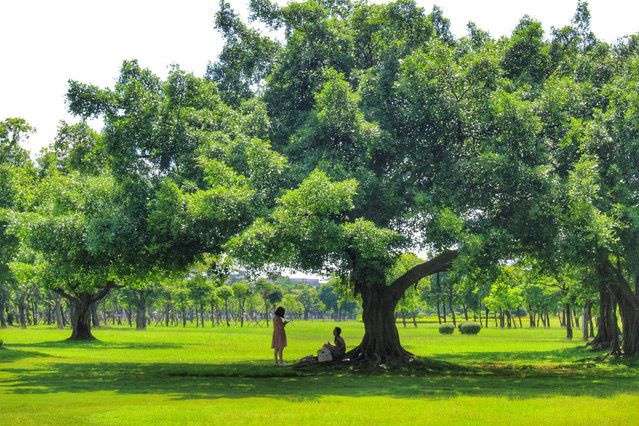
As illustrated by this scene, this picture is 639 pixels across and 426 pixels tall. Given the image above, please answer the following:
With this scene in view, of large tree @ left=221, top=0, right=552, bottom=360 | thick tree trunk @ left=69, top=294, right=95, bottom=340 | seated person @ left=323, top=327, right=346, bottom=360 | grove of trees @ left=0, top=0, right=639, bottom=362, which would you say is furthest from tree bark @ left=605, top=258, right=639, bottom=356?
thick tree trunk @ left=69, top=294, right=95, bottom=340

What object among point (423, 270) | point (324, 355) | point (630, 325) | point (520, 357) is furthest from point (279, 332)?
point (630, 325)

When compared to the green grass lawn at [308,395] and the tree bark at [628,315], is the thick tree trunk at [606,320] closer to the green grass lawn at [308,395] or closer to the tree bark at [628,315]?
the tree bark at [628,315]

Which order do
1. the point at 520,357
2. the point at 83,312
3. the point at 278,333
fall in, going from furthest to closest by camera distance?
the point at 83,312 < the point at 520,357 < the point at 278,333

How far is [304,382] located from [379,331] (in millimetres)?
7857

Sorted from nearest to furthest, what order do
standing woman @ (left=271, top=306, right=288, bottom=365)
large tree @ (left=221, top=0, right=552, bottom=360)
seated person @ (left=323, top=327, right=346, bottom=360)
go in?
large tree @ (left=221, top=0, right=552, bottom=360) → standing woman @ (left=271, top=306, right=288, bottom=365) → seated person @ (left=323, top=327, right=346, bottom=360)

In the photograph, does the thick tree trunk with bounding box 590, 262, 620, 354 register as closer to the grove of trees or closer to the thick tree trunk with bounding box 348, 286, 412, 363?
the grove of trees

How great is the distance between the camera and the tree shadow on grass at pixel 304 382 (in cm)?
1986

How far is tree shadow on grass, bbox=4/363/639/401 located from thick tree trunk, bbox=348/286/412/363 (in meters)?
2.63

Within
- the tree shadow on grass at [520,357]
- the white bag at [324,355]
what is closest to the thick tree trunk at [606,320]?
the tree shadow on grass at [520,357]

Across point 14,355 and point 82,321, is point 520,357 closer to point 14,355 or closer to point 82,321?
point 14,355

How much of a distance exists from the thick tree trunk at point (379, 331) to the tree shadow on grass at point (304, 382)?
263 cm

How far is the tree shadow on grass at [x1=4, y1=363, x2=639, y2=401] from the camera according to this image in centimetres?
1986

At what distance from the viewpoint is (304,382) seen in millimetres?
23297

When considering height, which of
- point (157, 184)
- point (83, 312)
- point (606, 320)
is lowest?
point (606, 320)
